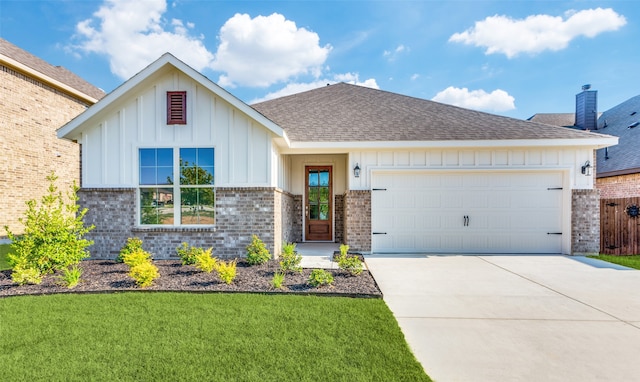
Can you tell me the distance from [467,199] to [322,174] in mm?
4618

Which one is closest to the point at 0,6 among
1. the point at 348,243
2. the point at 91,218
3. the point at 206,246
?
the point at 91,218

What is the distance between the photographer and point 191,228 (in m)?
7.04

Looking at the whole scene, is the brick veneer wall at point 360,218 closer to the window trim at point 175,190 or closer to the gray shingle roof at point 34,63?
the window trim at point 175,190

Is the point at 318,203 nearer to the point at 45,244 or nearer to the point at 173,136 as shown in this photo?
the point at 173,136

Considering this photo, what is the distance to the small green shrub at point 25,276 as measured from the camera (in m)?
4.85

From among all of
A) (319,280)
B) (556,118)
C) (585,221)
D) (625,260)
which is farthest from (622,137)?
(319,280)

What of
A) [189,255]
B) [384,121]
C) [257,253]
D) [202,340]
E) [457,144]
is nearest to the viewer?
[202,340]

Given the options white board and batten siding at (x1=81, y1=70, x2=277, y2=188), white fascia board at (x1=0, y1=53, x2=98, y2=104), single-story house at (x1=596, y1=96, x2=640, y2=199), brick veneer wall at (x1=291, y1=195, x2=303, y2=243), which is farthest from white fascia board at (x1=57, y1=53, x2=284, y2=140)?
single-story house at (x1=596, y1=96, x2=640, y2=199)

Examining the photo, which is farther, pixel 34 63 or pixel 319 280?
pixel 34 63

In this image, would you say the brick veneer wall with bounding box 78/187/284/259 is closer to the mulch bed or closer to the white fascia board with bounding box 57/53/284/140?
the mulch bed

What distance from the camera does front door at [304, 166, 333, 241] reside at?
33.3 ft

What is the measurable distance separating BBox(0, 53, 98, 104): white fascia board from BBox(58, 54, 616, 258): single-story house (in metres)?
5.50

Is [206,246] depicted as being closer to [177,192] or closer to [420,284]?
[177,192]

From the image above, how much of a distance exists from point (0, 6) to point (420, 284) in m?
16.0
